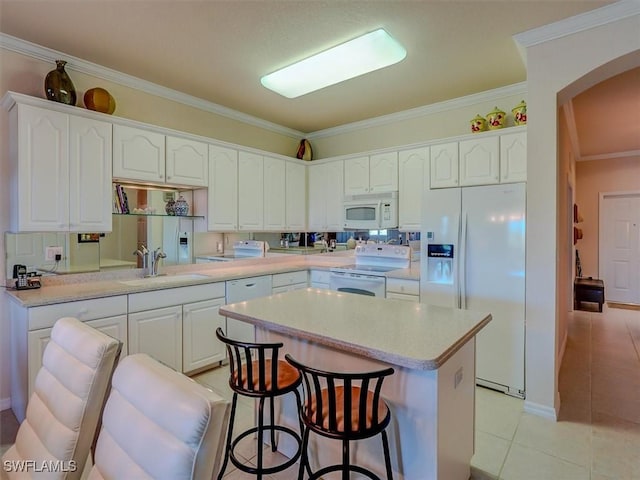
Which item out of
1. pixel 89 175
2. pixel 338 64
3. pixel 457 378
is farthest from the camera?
pixel 338 64

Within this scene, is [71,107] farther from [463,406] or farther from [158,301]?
[463,406]

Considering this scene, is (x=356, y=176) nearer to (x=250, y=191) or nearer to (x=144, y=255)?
(x=250, y=191)

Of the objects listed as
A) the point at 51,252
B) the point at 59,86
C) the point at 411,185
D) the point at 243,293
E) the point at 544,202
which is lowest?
the point at 243,293

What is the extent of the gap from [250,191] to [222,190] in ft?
1.29

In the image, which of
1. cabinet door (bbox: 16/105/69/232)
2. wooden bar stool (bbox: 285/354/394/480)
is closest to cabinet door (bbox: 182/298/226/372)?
cabinet door (bbox: 16/105/69/232)

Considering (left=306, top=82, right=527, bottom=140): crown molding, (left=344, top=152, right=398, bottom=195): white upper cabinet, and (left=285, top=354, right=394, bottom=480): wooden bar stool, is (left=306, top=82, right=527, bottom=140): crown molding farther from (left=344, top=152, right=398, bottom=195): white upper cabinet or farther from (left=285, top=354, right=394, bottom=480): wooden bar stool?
(left=285, top=354, right=394, bottom=480): wooden bar stool

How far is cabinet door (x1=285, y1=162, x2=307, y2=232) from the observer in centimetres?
455

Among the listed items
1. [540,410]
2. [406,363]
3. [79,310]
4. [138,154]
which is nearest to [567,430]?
[540,410]

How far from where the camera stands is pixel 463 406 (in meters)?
1.68

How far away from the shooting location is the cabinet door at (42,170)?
2406 mm

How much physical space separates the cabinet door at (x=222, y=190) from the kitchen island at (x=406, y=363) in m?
1.86

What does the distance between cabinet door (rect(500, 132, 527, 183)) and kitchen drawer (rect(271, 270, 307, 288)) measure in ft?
7.73

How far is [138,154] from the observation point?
3016mm

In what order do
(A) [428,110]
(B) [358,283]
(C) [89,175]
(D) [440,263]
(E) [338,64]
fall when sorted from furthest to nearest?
(A) [428,110] → (B) [358,283] → (D) [440,263] → (E) [338,64] → (C) [89,175]
